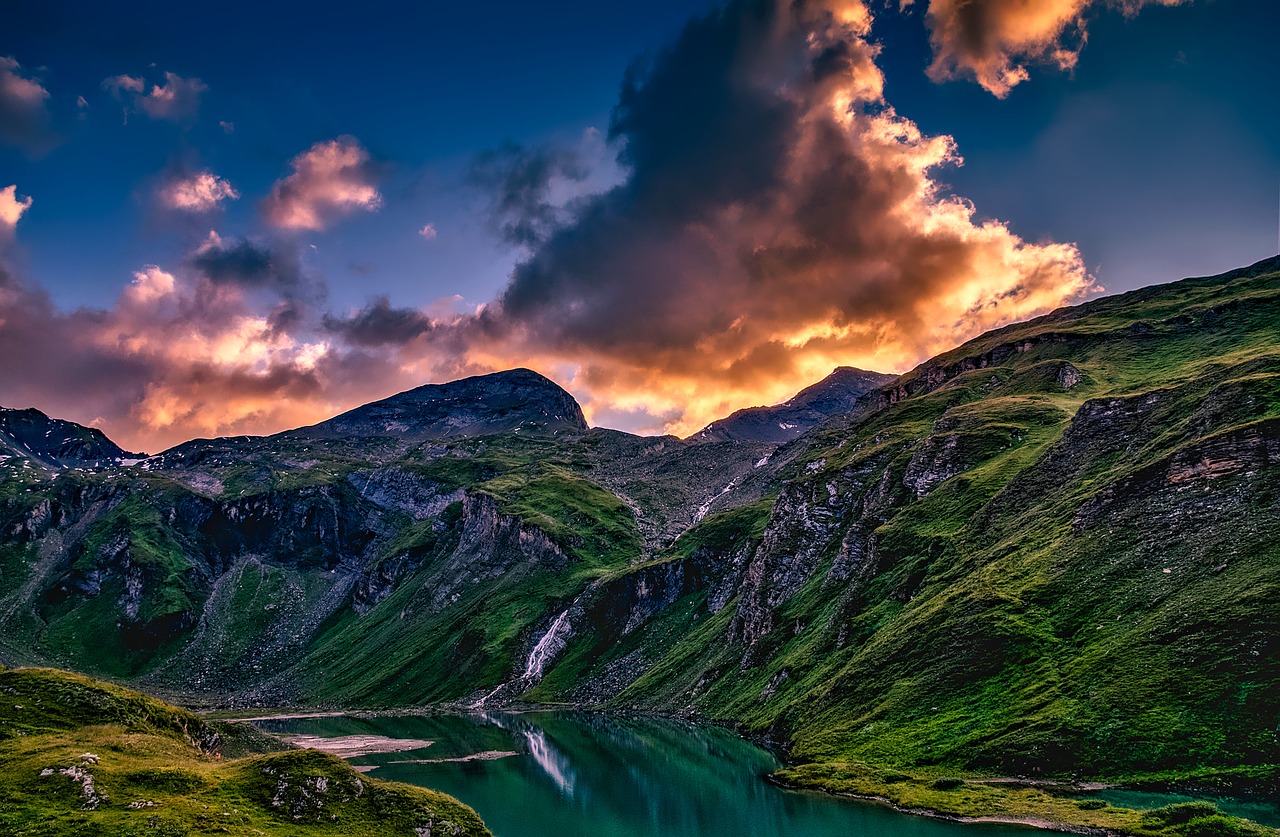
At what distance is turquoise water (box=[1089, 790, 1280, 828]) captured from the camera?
4944 centimetres

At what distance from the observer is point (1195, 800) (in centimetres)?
5341

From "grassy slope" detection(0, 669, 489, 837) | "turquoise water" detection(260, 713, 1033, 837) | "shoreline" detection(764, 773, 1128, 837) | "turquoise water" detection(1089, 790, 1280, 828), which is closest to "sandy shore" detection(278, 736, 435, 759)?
"turquoise water" detection(260, 713, 1033, 837)

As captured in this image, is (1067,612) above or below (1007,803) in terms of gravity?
above

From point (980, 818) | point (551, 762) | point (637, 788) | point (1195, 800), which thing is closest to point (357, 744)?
point (551, 762)

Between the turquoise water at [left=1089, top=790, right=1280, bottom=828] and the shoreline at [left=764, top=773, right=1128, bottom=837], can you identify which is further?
the shoreline at [left=764, top=773, right=1128, bottom=837]

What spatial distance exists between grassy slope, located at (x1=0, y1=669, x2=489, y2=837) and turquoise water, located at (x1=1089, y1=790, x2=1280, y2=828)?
49925 mm

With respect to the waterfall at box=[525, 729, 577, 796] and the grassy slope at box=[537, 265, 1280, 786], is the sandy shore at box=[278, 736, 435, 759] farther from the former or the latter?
the grassy slope at box=[537, 265, 1280, 786]

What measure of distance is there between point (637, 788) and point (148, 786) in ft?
185

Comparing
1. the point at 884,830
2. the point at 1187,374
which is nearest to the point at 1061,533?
the point at 884,830

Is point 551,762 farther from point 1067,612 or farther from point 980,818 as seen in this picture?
point 1067,612

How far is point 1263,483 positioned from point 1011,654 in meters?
33.3

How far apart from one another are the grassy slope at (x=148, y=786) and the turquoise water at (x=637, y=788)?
73.2ft

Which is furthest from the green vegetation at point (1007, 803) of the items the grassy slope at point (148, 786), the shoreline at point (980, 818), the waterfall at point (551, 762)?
the grassy slope at point (148, 786)

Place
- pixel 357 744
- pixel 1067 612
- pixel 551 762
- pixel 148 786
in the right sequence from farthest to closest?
pixel 357 744, pixel 551 762, pixel 1067 612, pixel 148 786
